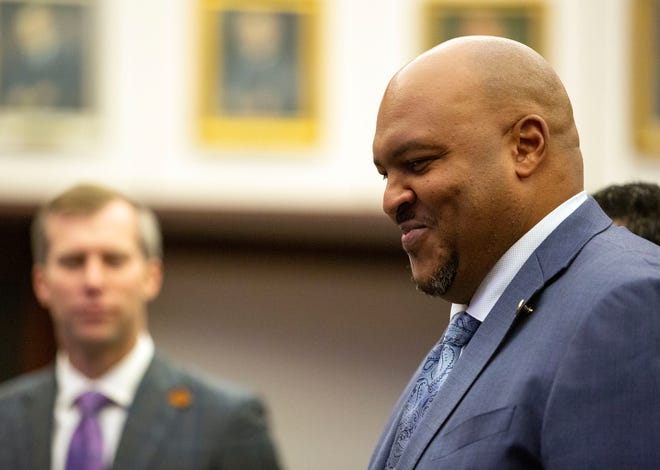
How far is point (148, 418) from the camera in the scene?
11.7 ft

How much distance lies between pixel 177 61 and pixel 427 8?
129 cm

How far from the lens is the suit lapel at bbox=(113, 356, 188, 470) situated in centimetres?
346

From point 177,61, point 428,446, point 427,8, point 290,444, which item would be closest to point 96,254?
point 428,446

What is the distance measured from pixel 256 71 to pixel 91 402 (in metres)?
3.18

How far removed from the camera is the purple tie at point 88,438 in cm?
345

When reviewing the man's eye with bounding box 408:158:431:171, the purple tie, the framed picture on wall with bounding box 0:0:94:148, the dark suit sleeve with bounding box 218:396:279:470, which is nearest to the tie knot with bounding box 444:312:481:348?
the man's eye with bounding box 408:158:431:171

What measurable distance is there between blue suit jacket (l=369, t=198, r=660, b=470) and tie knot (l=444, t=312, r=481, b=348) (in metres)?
0.08

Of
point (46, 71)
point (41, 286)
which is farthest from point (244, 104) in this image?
point (41, 286)

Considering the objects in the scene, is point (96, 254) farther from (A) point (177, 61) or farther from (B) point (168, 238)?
(B) point (168, 238)

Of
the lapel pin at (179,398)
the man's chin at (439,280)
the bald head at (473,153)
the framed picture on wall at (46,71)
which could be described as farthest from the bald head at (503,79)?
the framed picture on wall at (46,71)

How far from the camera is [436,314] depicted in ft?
23.1

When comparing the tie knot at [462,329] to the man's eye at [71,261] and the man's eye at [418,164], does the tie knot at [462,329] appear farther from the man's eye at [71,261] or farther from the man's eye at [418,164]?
the man's eye at [71,261]

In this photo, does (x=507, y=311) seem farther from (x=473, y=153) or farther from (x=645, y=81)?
(x=645, y=81)

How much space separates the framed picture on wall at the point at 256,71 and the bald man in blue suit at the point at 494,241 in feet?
14.5
